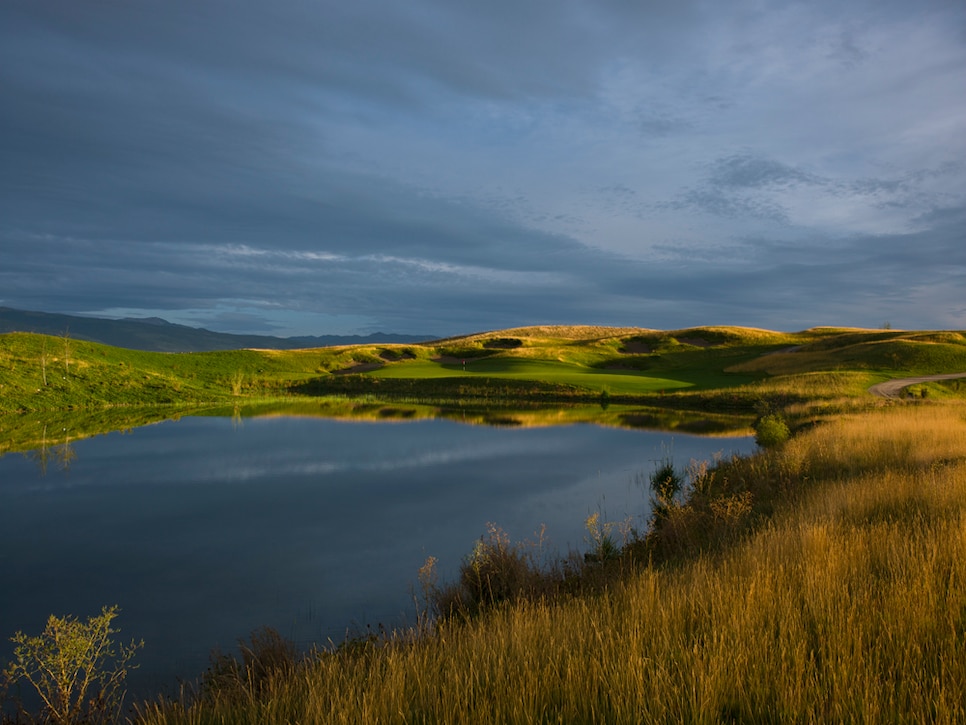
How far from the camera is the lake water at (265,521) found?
908cm

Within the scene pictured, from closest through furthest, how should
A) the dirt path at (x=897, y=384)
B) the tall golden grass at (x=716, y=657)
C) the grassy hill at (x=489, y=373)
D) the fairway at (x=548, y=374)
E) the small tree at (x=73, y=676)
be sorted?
Answer: the tall golden grass at (x=716, y=657) → the small tree at (x=73, y=676) → the dirt path at (x=897, y=384) → the grassy hill at (x=489, y=373) → the fairway at (x=548, y=374)

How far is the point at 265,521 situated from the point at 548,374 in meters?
49.5

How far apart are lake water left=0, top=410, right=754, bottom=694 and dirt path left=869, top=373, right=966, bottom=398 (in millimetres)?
16316

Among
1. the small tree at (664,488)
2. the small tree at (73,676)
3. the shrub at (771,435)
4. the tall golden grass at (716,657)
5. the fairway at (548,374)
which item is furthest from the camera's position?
the fairway at (548,374)

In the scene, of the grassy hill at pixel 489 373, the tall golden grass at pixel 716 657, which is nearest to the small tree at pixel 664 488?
the tall golden grass at pixel 716 657

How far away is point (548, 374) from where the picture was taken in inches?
2448

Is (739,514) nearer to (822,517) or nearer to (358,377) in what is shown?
(822,517)

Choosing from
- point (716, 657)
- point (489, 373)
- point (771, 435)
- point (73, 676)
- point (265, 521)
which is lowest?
point (265, 521)

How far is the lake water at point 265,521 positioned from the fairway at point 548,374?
88.2ft

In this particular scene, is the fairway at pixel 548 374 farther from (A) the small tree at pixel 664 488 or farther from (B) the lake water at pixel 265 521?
(A) the small tree at pixel 664 488

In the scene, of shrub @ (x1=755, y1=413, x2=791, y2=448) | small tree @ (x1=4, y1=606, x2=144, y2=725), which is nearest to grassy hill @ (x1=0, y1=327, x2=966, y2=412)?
shrub @ (x1=755, y1=413, x2=791, y2=448)

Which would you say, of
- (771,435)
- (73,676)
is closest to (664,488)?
(771,435)

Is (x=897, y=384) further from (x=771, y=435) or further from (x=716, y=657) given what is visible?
(x=716, y=657)

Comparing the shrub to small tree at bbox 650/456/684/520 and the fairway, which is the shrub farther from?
the fairway
